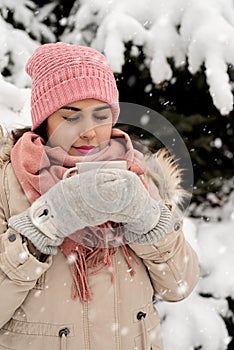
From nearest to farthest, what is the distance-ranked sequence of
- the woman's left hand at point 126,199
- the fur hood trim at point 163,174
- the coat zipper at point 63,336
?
1. the woman's left hand at point 126,199
2. the coat zipper at point 63,336
3. the fur hood trim at point 163,174

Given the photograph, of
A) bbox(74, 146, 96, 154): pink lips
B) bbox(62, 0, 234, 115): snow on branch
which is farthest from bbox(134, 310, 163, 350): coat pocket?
bbox(62, 0, 234, 115): snow on branch

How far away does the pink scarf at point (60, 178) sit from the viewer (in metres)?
1.70

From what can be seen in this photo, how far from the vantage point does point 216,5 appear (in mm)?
2824


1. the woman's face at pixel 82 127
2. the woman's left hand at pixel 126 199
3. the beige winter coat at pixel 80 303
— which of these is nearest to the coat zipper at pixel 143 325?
the beige winter coat at pixel 80 303

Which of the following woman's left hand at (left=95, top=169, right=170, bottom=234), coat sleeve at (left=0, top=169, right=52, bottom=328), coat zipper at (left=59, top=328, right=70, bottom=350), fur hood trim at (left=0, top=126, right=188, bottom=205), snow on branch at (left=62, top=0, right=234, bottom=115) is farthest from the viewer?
snow on branch at (left=62, top=0, right=234, bottom=115)

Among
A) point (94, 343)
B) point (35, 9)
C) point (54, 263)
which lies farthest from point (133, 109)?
point (35, 9)

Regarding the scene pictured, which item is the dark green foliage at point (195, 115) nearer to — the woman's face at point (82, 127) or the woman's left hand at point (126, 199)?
the woman's face at point (82, 127)

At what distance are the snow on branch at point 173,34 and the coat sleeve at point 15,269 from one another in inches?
52.2

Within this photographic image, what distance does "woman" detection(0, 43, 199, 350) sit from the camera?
1626 millimetres

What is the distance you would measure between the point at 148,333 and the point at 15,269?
20.2 inches

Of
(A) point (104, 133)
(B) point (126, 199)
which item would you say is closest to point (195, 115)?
(A) point (104, 133)

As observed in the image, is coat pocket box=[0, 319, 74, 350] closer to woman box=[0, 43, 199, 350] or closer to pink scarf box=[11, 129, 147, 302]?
woman box=[0, 43, 199, 350]

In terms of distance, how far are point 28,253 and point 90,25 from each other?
174 cm

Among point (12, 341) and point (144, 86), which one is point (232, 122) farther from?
point (12, 341)
